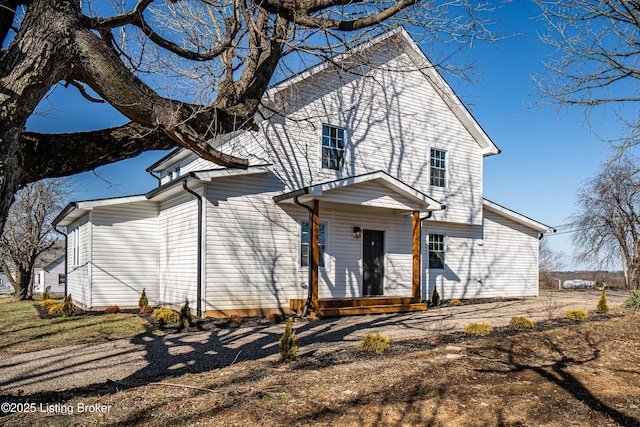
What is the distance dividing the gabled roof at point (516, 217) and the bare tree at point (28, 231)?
20.2 metres

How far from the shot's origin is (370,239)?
14594 mm

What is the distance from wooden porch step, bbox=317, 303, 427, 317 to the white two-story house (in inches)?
1.4

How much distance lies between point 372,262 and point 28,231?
17.5 meters

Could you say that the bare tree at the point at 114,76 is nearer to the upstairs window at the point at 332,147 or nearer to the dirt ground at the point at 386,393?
the dirt ground at the point at 386,393

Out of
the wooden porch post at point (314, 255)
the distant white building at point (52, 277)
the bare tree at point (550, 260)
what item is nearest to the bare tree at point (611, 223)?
the bare tree at point (550, 260)

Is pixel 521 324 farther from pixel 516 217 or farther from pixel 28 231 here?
pixel 28 231

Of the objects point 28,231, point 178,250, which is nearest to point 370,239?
point 178,250

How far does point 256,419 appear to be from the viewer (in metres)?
4.15

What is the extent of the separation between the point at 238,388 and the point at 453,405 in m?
2.29

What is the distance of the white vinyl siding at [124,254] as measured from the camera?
14.1 metres

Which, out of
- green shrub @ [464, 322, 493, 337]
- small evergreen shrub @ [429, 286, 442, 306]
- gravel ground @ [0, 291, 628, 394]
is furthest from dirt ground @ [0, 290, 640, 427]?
small evergreen shrub @ [429, 286, 442, 306]

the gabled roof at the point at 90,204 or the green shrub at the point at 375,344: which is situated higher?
the gabled roof at the point at 90,204

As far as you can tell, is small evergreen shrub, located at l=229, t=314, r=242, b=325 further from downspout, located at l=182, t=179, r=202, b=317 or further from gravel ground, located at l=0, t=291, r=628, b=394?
downspout, located at l=182, t=179, r=202, b=317

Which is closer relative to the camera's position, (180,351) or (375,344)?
(375,344)
